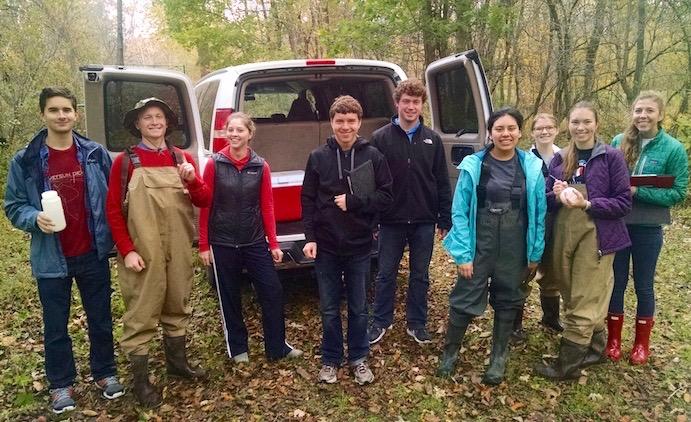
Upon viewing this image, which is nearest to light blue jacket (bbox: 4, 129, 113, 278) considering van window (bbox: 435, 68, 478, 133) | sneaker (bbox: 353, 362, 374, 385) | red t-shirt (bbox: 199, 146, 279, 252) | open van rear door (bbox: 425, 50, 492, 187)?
red t-shirt (bbox: 199, 146, 279, 252)

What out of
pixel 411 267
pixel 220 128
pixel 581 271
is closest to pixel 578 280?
pixel 581 271

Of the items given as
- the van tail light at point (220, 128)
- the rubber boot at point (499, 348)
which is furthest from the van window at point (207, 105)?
the rubber boot at point (499, 348)

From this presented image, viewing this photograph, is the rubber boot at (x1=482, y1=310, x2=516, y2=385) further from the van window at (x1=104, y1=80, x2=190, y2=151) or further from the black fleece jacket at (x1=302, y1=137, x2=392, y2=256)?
the van window at (x1=104, y1=80, x2=190, y2=151)

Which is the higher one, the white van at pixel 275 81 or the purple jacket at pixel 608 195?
the white van at pixel 275 81

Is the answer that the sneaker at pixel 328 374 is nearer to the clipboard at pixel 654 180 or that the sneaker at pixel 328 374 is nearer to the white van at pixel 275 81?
the white van at pixel 275 81

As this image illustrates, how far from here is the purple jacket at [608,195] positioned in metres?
3.02

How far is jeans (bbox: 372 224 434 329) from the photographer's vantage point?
11.7ft

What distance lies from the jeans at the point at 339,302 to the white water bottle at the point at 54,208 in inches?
58.7

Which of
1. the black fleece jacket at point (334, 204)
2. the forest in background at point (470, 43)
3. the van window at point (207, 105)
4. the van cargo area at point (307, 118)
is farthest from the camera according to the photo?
the forest in background at point (470, 43)

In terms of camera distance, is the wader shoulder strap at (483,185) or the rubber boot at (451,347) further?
the rubber boot at (451,347)

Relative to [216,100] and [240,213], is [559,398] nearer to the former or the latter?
[240,213]

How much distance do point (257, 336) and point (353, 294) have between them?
1214 millimetres

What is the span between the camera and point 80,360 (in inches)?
145

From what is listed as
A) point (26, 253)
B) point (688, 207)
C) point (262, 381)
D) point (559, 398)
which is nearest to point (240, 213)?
point (262, 381)
